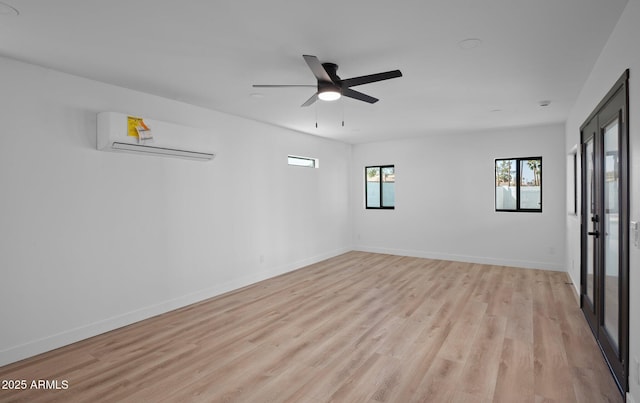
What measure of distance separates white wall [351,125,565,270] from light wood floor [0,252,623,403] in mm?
1714

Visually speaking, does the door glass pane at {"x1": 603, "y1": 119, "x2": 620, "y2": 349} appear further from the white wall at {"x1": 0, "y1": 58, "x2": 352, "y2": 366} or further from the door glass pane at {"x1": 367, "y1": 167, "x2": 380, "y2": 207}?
the door glass pane at {"x1": 367, "y1": 167, "x2": 380, "y2": 207}

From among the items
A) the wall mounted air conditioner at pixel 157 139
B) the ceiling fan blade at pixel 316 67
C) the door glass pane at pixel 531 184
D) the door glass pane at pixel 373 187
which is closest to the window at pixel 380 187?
the door glass pane at pixel 373 187

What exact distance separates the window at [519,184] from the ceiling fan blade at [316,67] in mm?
4959

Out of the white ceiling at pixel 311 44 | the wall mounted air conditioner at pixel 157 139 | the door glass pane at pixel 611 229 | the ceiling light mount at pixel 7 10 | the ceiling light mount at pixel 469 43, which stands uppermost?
the white ceiling at pixel 311 44

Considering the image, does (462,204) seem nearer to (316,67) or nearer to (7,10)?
(316,67)

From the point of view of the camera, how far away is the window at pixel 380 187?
7.91 m

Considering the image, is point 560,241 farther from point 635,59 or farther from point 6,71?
point 6,71

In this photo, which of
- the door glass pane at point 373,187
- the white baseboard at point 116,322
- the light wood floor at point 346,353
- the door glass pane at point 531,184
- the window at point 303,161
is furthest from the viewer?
the door glass pane at point 373,187

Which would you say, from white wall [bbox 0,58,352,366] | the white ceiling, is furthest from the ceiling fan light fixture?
white wall [bbox 0,58,352,366]

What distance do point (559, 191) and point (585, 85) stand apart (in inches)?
111

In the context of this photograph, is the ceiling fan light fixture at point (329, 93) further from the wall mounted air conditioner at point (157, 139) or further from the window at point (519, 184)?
the window at point (519, 184)

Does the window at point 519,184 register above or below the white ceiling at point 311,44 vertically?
below

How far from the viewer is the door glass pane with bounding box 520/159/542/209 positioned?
629 centimetres

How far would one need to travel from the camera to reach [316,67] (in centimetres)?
273
